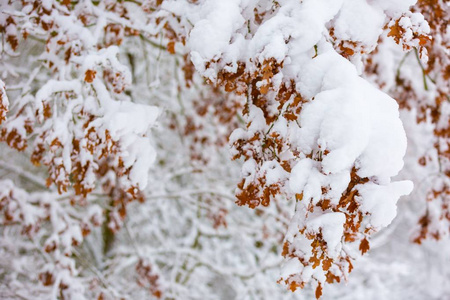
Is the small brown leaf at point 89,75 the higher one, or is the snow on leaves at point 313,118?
the snow on leaves at point 313,118

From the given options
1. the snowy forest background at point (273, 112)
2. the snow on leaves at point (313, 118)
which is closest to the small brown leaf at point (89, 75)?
the snowy forest background at point (273, 112)

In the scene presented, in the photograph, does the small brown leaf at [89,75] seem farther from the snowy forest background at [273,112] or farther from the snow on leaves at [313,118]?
the snow on leaves at [313,118]

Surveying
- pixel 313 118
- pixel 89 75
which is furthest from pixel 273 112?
pixel 89 75

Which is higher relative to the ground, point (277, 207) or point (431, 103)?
point (431, 103)

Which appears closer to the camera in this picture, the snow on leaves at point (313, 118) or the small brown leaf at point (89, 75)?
the snow on leaves at point (313, 118)

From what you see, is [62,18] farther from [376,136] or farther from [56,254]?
[56,254]

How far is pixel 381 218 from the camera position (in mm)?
1388

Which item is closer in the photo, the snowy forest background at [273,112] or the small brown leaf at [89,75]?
the snowy forest background at [273,112]

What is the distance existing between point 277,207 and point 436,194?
2.70 metres

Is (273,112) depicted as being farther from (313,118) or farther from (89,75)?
(89,75)

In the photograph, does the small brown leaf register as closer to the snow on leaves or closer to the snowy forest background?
the snowy forest background

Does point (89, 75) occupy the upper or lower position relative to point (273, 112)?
lower

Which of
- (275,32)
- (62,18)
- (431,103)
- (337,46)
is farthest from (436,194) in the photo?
(62,18)

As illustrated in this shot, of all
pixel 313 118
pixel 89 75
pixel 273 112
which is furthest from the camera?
pixel 89 75
